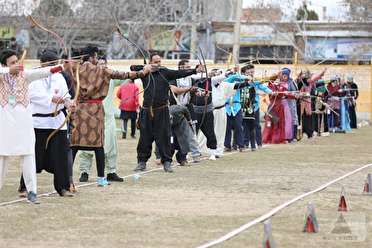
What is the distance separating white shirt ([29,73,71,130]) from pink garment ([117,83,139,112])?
1435 centimetres

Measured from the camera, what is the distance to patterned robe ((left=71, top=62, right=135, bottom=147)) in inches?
516

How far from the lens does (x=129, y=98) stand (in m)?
26.9

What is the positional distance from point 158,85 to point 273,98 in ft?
30.2

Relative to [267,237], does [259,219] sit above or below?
below

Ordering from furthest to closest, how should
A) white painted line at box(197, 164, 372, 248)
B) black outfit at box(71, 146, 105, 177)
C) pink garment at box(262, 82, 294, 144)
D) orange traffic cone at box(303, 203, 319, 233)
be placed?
pink garment at box(262, 82, 294, 144), black outfit at box(71, 146, 105, 177), orange traffic cone at box(303, 203, 319, 233), white painted line at box(197, 164, 372, 248)

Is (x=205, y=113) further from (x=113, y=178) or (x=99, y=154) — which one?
(x=99, y=154)

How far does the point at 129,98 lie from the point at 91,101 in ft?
45.3

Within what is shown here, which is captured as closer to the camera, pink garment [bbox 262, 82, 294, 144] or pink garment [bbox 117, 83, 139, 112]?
pink garment [bbox 262, 82, 294, 144]

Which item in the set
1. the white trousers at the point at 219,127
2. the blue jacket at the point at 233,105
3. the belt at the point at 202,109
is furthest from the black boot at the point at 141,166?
the blue jacket at the point at 233,105

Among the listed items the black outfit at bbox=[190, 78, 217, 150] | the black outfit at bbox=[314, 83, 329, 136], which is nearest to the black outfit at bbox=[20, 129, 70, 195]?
the black outfit at bbox=[190, 78, 217, 150]

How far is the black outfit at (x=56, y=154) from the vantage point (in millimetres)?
12312

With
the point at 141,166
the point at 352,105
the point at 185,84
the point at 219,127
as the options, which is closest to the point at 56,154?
the point at 141,166

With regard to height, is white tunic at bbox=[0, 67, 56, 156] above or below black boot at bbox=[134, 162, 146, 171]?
above

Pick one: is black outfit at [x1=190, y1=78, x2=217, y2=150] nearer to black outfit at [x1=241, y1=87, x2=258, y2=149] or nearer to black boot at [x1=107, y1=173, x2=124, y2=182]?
black outfit at [x1=241, y1=87, x2=258, y2=149]
